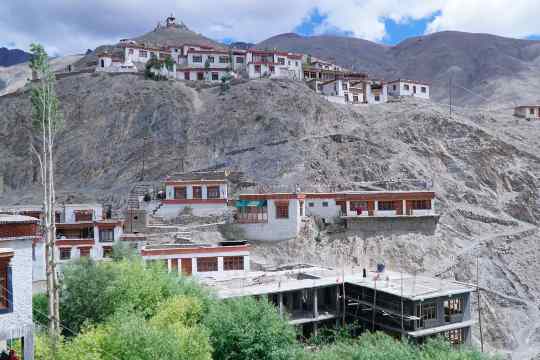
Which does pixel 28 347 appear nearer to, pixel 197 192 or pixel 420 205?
pixel 197 192

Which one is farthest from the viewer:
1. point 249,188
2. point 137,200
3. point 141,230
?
point 249,188

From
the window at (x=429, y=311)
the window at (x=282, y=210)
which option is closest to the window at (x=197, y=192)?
the window at (x=282, y=210)

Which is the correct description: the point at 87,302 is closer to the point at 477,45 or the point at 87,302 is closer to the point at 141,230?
the point at 141,230

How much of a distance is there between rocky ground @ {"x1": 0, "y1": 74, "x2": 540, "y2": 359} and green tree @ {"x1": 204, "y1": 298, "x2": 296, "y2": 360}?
1831 cm

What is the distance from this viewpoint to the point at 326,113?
6475 centimetres

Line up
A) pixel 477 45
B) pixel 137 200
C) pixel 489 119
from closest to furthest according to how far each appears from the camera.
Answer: pixel 137 200 → pixel 489 119 → pixel 477 45

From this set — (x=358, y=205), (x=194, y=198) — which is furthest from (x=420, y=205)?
(x=194, y=198)

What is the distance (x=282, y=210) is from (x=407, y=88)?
44390mm

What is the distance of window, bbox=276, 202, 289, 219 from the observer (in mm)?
40625

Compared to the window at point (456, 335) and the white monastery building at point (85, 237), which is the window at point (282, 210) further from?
the window at point (456, 335)

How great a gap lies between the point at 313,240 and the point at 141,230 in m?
13.7

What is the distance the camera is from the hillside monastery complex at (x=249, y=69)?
72.1 meters

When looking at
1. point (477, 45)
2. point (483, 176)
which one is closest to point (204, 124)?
point (483, 176)

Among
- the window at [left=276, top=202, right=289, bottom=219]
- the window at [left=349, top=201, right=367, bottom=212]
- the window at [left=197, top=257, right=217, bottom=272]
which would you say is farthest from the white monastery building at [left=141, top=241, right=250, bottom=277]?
the window at [left=349, top=201, right=367, bottom=212]
